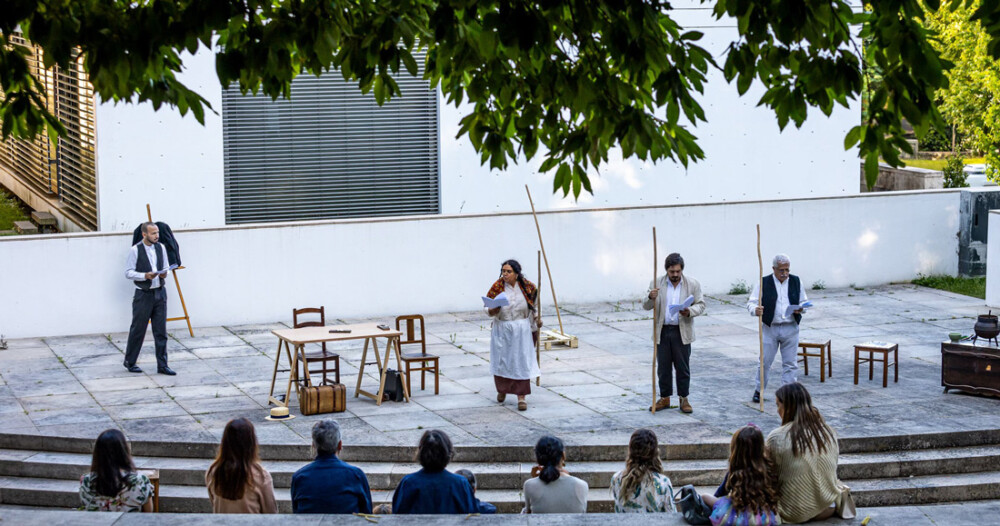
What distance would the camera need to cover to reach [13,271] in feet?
50.7

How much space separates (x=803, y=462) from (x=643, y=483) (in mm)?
972

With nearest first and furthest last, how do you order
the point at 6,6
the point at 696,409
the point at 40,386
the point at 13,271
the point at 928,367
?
the point at 6,6
the point at 696,409
the point at 40,386
the point at 928,367
the point at 13,271

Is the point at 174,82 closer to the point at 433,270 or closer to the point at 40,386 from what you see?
the point at 40,386

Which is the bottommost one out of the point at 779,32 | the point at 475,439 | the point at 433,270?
the point at 475,439

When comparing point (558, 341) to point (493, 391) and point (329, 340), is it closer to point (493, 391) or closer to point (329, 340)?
point (493, 391)

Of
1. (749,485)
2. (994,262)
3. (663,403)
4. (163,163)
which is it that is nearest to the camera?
(749,485)

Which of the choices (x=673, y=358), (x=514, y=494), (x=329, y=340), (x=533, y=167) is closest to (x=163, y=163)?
(x=533, y=167)

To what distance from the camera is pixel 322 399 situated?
1175cm

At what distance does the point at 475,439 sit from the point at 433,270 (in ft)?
23.2

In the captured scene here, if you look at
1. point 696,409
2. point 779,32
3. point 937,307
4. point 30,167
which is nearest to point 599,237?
point 937,307

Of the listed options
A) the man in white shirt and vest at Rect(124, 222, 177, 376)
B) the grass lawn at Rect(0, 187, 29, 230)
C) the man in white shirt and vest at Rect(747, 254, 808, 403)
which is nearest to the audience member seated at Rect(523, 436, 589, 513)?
the man in white shirt and vest at Rect(747, 254, 808, 403)

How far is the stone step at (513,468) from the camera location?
10188mm

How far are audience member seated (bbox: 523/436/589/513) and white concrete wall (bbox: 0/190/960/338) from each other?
10.2m

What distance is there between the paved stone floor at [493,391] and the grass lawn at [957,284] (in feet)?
6.79
